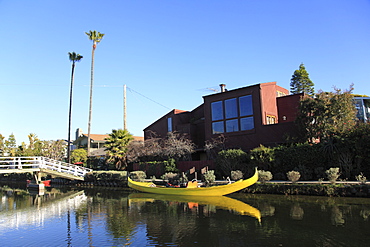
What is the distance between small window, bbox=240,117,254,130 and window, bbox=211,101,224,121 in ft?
8.02

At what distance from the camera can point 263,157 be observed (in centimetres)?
2514

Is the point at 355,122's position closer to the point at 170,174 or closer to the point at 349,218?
the point at 349,218

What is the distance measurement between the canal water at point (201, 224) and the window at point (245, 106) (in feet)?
38.4

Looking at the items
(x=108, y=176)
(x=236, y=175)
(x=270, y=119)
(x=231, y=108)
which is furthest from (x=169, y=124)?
(x=236, y=175)

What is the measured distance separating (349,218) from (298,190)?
7558 millimetres

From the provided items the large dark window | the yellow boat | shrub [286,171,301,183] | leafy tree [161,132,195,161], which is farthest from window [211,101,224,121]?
shrub [286,171,301,183]

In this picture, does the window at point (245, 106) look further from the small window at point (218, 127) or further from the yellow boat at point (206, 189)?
the yellow boat at point (206, 189)

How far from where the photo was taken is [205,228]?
1280 cm

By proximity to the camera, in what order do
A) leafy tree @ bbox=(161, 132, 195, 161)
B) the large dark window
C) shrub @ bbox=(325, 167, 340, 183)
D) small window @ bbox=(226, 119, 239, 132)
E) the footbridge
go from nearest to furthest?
shrub @ bbox=(325, 167, 340, 183) < the large dark window < small window @ bbox=(226, 119, 239, 132) < the footbridge < leafy tree @ bbox=(161, 132, 195, 161)

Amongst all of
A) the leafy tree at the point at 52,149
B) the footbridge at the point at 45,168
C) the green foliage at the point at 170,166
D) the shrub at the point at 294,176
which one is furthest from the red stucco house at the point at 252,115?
the leafy tree at the point at 52,149

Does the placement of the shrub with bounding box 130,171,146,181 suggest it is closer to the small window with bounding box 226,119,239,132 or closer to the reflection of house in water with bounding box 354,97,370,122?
the small window with bounding box 226,119,239,132

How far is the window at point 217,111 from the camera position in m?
32.2

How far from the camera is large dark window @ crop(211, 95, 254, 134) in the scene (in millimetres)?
30203

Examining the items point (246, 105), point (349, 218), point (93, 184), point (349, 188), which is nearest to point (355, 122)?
point (349, 188)
